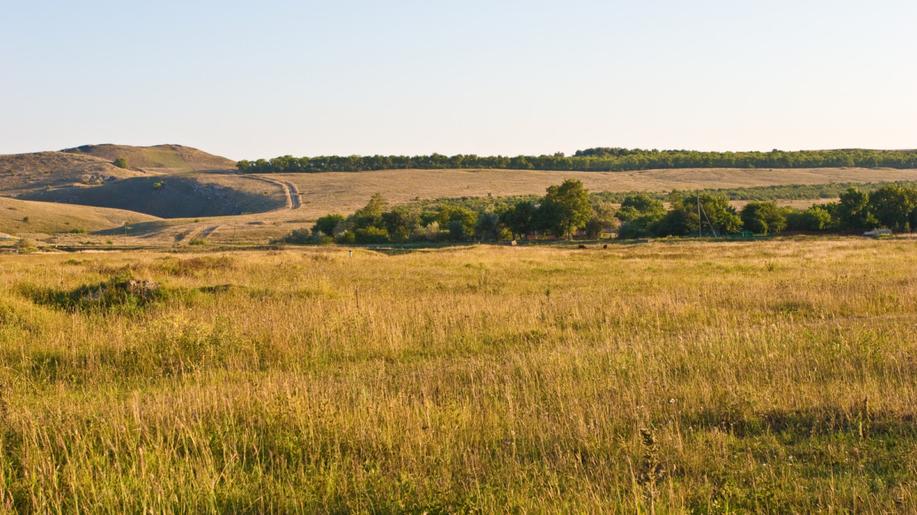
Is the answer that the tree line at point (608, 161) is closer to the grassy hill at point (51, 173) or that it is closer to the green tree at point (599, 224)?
the grassy hill at point (51, 173)

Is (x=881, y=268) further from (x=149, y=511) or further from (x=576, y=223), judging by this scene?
(x=576, y=223)

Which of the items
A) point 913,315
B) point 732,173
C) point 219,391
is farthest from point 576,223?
point 732,173

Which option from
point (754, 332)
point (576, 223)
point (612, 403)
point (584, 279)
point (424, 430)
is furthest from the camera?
point (576, 223)

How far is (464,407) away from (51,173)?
203464mm

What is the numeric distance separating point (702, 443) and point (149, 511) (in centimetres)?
435

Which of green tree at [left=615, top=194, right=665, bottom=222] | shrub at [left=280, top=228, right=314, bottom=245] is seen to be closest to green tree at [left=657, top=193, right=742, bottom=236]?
green tree at [left=615, top=194, right=665, bottom=222]

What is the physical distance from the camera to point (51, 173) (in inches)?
7288

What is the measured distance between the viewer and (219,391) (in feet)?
28.3

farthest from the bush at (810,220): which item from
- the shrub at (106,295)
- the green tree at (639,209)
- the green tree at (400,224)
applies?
the shrub at (106,295)

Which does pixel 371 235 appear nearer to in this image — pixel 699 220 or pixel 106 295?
pixel 699 220

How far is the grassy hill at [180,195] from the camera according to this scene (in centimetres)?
14012

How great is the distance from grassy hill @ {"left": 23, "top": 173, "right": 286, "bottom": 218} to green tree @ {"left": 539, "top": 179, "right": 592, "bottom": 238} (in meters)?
67.9

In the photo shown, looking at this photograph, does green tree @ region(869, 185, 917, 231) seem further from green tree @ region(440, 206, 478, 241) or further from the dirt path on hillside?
the dirt path on hillside

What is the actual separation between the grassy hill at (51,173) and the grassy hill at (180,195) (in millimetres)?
9853
